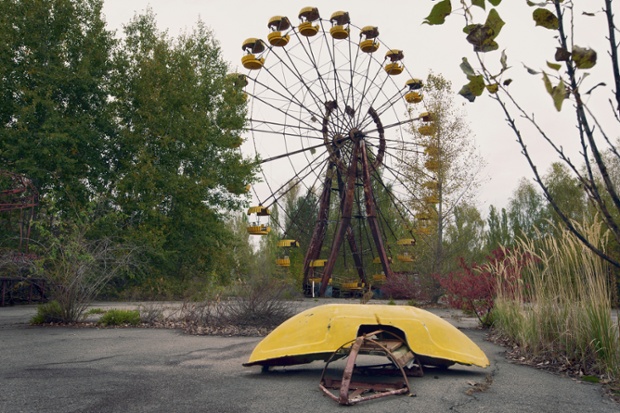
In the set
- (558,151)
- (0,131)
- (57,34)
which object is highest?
(57,34)

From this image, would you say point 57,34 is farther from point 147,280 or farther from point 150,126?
point 147,280

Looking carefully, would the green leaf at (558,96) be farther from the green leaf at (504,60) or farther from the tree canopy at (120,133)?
the tree canopy at (120,133)

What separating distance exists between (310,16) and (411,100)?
625 centimetres

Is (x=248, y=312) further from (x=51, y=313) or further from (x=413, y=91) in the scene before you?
(x=413, y=91)

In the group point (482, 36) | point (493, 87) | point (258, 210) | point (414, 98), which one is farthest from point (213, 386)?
point (414, 98)

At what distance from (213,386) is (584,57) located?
475 cm

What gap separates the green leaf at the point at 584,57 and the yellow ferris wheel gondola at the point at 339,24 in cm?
2630

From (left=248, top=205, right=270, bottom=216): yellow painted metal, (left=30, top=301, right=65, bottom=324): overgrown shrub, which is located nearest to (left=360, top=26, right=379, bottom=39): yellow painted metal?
(left=248, top=205, right=270, bottom=216): yellow painted metal

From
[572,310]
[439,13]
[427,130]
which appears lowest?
[572,310]

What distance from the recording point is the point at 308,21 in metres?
26.4

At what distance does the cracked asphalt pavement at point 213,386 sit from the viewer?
4488 millimetres

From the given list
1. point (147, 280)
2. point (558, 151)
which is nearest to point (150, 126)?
point (147, 280)

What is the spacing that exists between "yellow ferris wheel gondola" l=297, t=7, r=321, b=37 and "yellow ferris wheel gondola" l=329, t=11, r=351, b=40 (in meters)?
0.86

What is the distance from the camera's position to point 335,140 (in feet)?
92.5
